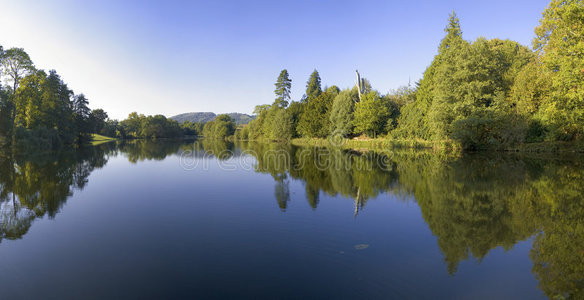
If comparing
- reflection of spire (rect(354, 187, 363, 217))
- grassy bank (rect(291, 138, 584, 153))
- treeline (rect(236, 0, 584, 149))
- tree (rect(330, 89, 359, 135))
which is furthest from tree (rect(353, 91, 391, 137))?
reflection of spire (rect(354, 187, 363, 217))

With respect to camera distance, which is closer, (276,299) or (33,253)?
(276,299)

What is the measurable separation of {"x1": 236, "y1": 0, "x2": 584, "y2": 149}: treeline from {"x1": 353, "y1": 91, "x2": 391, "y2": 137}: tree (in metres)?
0.17

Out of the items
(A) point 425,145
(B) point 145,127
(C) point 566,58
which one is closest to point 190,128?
(B) point 145,127

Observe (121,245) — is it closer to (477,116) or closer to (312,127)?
(477,116)

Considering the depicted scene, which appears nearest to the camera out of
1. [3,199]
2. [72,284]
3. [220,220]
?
[72,284]

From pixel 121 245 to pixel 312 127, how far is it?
178 ft

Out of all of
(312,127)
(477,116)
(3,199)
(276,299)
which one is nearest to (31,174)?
(3,199)

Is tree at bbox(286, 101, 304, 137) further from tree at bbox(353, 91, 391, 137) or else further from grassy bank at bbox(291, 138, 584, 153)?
tree at bbox(353, 91, 391, 137)

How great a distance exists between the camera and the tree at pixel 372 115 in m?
45.8

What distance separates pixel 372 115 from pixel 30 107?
165 feet

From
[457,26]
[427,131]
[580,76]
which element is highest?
[457,26]

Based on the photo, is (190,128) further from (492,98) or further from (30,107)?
(492,98)

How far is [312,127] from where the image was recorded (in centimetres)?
5922

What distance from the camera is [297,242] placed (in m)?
6.18
